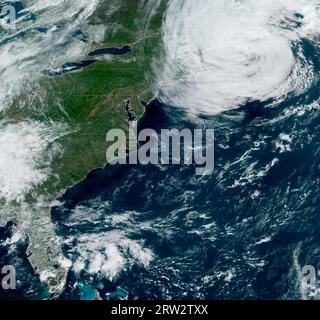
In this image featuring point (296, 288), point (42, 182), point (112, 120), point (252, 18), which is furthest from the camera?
point (252, 18)

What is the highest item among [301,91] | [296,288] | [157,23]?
[157,23]

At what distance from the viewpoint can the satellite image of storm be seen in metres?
39.3

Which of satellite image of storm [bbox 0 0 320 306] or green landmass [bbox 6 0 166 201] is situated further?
green landmass [bbox 6 0 166 201]

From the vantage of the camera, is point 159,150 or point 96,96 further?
point 96,96

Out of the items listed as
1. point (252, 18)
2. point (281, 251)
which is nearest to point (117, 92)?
point (252, 18)

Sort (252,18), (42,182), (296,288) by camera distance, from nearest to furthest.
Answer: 1. (296,288)
2. (42,182)
3. (252,18)

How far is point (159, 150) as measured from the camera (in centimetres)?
4447

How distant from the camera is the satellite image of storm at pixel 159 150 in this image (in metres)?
39.3

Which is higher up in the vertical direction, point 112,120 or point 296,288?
point 112,120

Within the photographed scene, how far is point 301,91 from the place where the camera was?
47.2 m

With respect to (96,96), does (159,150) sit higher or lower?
lower

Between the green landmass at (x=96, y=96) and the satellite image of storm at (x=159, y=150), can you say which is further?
the green landmass at (x=96, y=96)

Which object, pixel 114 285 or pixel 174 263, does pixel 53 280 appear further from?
pixel 174 263

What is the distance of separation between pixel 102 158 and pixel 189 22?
55.0ft
